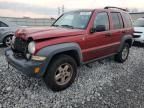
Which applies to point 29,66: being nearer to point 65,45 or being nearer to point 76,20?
point 65,45

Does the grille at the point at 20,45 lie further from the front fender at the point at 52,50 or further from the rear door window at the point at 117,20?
the rear door window at the point at 117,20

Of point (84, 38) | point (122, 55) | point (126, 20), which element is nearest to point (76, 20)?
point (84, 38)

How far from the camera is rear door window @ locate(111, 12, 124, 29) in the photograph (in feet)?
17.8

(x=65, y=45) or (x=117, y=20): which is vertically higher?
(x=117, y=20)

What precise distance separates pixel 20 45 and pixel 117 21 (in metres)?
3.27

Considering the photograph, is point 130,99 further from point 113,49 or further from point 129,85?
point 113,49

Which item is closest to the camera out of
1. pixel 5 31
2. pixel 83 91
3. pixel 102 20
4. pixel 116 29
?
pixel 83 91

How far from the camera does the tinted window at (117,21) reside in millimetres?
5433

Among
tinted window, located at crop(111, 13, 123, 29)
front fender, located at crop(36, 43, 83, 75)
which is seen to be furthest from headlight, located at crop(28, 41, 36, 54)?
tinted window, located at crop(111, 13, 123, 29)

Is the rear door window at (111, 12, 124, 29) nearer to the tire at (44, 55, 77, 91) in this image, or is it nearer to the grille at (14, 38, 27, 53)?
the tire at (44, 55, 77, 91)

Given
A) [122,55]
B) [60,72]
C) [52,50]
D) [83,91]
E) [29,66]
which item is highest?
[52,50]

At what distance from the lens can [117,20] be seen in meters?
5.62

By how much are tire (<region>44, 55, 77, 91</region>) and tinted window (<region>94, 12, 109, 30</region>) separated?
1340mm

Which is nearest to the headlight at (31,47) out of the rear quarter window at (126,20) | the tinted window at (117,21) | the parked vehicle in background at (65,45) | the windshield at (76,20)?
the parked vehicle in background at (65,45)
